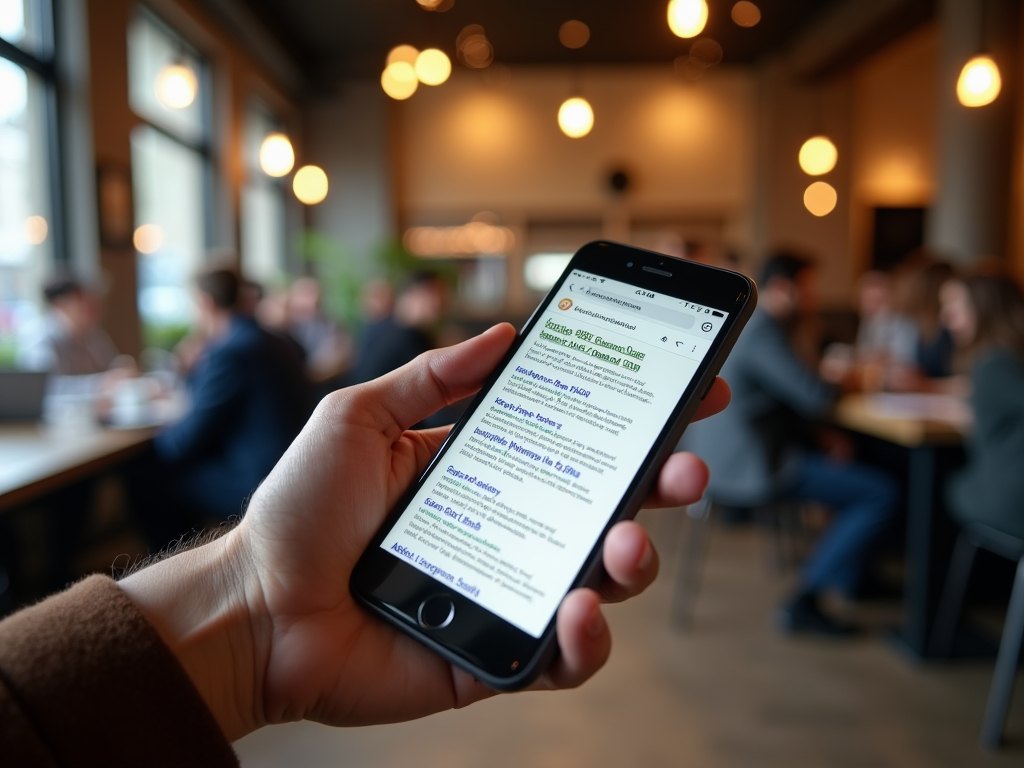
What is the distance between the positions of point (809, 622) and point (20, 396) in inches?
114

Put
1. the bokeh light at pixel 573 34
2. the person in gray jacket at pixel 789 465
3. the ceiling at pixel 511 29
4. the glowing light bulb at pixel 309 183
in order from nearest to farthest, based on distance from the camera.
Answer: the person in gray jacket at pixel 789 465 < the glowing light bulb at pixel 309 183 < the ceiling at pixel 511 29 < the bokeh light at pixel 573 34

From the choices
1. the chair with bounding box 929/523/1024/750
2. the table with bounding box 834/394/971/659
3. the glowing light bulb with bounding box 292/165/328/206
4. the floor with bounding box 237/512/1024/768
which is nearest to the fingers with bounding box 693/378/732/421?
the floor with bounding box 237/512/1024/768

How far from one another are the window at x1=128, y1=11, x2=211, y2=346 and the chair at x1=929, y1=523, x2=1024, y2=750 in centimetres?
441

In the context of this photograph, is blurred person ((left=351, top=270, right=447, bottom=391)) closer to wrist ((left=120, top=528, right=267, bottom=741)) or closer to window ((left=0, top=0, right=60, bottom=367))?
window ((left=0, top=0, right=60, bottom=367))

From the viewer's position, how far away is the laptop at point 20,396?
105 inches

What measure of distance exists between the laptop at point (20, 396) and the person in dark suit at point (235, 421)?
45cm

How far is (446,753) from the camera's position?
2.05m

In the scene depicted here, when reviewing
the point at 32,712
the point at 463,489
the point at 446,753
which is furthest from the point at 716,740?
A: the point at 32,712

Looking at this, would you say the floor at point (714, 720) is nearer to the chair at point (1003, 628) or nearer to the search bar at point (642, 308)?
the chair at point (1003, 628)

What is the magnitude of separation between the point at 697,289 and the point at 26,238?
13.3 ft

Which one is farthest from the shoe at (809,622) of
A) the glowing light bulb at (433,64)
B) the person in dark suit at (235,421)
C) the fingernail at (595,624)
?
the glowing light bulb at (433,64)

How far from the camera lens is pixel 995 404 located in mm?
2074

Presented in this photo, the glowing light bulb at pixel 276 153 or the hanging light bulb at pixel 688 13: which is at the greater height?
the hanging light bulb at pixel 688 13

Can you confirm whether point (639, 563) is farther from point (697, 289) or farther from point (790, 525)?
point (790, 525)
